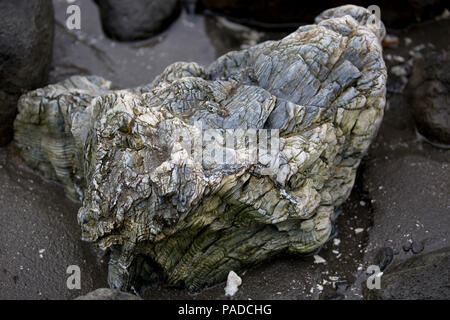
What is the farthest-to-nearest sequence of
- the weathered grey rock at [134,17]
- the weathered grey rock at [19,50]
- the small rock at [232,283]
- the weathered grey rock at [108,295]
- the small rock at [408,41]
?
the small rock at [408,41]
the weathered grey rock at [134,17]
the weathered grey rock at [19,50]
the small rock at [232,283]
the weathered grey rock at [108,295]

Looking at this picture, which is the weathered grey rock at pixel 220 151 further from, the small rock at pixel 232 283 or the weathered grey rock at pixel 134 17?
the weathered grey rock at pixel 134 17

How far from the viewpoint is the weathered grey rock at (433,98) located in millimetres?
5984

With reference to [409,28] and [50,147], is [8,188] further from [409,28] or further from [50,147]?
[409,28]

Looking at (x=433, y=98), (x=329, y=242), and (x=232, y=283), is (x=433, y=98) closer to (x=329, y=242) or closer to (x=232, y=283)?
(x=329, y=242)

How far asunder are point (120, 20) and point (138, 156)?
3.02m

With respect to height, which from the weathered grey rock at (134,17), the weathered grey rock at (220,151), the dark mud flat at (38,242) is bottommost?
the dark mud flat at (38,242)

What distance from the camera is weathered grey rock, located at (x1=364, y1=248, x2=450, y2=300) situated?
4516 millimetres

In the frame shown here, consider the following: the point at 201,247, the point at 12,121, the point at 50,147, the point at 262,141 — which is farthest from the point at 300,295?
the point at 12,121

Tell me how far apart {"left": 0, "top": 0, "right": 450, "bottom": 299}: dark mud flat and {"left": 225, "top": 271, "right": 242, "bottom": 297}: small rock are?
59 millimetres

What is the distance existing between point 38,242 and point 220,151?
6.53 ft

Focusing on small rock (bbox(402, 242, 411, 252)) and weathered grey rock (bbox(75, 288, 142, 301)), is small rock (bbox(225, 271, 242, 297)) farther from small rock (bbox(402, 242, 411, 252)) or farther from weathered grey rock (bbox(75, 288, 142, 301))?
small rock (bbox(402, 242, 411, 252))

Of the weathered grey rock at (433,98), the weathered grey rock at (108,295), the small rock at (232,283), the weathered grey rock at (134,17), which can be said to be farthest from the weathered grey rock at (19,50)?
the weathered grey rock at (433,98)

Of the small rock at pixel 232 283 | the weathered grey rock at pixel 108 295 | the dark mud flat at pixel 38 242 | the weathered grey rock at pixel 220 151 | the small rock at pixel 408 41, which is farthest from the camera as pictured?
the small rock at pixel 408 41

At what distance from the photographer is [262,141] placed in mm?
4738
